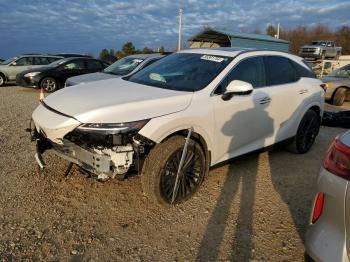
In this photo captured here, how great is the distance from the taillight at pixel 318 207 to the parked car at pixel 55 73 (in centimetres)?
1303

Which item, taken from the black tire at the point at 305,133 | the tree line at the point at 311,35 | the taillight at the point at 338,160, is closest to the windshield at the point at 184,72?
the taillight at the point at 338,160

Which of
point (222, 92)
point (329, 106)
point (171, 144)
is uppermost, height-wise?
point (222, 92)

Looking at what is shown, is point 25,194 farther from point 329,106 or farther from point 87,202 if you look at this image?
point 329,106

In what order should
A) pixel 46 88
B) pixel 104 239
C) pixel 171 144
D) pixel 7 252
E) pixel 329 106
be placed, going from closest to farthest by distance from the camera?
1. pixel 7 252
2. pixel 104 239
3. pixel 171 144
4. pixel 329 106
5. pixel 46 88

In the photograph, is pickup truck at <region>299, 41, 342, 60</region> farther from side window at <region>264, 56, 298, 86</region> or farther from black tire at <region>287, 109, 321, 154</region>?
side window at <region>264, 56, 298, 86</region>

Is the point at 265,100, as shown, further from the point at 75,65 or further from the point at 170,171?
the point at 75,65

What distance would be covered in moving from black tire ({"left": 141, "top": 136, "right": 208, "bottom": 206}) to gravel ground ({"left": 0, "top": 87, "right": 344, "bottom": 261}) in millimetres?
179

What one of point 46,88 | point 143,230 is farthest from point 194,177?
point 46,88

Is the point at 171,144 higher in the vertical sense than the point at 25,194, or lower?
higher

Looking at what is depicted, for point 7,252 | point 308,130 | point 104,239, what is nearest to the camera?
point 7,252

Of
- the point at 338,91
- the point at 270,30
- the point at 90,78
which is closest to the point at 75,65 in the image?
the point at 90,78

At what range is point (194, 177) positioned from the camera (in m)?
4.09

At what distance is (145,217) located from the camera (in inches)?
148

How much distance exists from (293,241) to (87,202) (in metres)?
2.22
